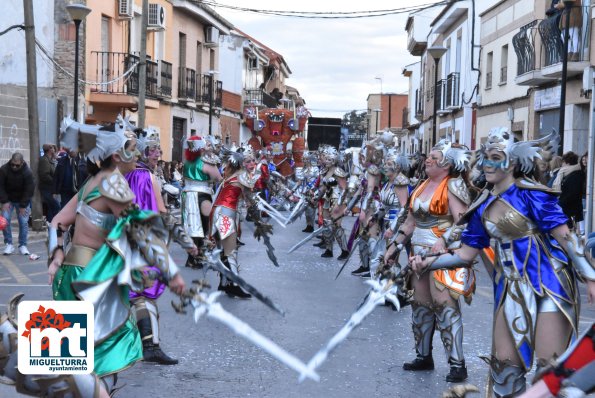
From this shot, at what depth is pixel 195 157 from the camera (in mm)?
12727

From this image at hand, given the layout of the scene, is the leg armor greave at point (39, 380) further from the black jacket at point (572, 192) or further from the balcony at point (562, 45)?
the balcony at point (562, 45)

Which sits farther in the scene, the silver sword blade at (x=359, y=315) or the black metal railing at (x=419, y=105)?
the black metal railing at (x=419, y=105)

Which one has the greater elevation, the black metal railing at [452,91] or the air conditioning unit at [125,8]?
the air conditioning unit at [125,8]

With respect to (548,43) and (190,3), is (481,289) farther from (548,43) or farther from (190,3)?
(190,3)

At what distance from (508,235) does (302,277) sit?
7.87 m

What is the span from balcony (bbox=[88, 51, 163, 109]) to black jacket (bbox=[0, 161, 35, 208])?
14348 millimetres

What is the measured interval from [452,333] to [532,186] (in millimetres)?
1904

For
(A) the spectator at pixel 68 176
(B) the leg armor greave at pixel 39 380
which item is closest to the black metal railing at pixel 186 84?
(A) the spectator at pixel 68 176

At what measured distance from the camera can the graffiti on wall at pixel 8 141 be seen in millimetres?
23061

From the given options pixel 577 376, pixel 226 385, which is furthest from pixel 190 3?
pixel 577 376

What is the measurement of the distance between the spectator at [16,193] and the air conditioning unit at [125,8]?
52.5ft

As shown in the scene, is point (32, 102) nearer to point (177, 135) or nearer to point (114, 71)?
point (114, 71)

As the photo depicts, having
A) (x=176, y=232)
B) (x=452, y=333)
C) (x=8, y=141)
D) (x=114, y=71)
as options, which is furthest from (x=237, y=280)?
(x=114, y=71)

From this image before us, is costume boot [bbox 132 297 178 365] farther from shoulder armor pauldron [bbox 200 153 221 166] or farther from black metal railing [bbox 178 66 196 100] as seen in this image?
black metal railing [bbox 178 66 196 100]
